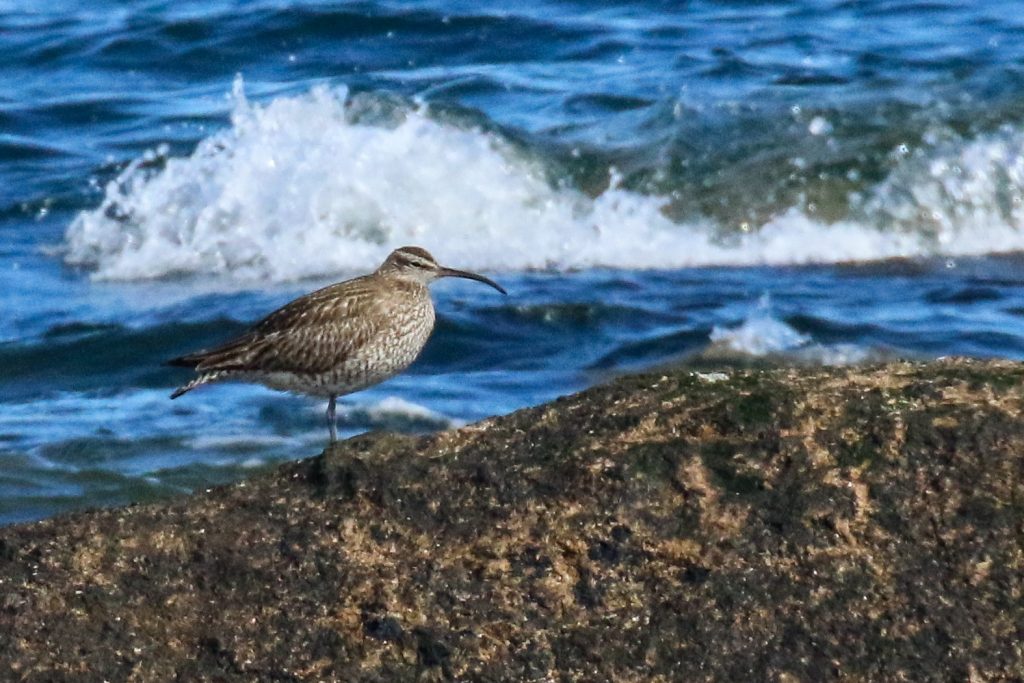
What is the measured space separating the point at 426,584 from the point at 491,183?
11051mm

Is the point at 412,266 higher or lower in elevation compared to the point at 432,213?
higher

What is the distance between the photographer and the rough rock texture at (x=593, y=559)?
4.23 m

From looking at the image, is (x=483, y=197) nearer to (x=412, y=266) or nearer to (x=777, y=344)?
(x=777, y=344)

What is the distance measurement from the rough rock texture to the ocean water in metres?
4.09

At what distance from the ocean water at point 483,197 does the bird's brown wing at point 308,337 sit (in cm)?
144

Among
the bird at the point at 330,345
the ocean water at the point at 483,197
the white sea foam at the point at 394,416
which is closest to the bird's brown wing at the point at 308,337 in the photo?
the bird at the point at 330,345

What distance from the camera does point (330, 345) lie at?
736 centimetres

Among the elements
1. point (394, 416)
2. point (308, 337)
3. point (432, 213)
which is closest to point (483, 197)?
point (432, 213)

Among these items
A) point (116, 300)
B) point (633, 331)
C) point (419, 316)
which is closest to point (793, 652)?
point (419, 316)

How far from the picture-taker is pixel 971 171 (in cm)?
1501

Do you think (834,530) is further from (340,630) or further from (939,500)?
(340,630)

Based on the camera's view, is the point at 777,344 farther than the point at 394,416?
Yes

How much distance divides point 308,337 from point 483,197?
7.77m

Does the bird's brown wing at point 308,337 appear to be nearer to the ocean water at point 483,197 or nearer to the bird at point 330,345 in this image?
the bird at point 330,345
